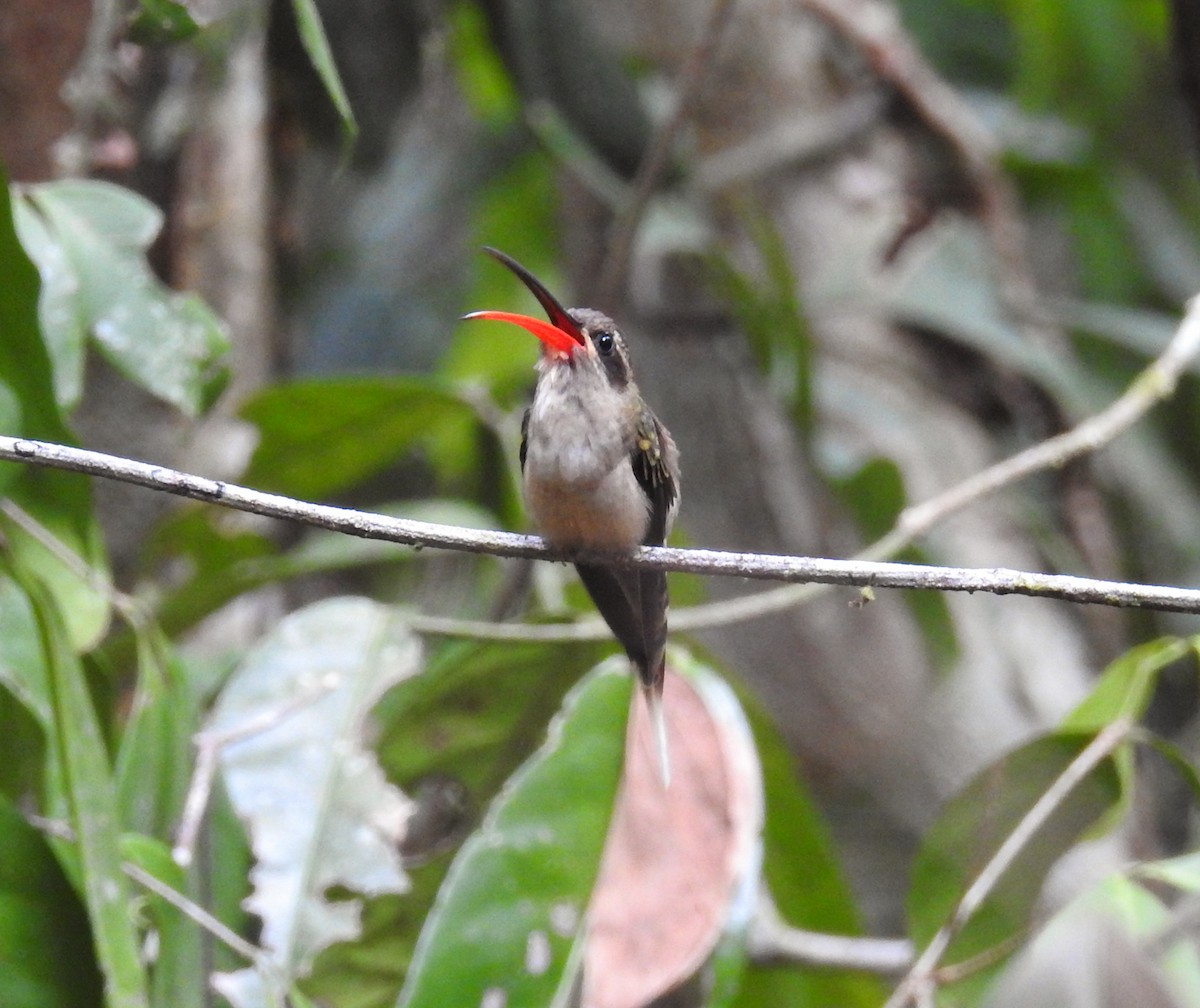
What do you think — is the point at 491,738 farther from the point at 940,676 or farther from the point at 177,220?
the point at 177,220

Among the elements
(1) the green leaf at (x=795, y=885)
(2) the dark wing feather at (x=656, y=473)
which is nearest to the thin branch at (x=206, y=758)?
(2) the dark wing feather at (x=656, y=473)

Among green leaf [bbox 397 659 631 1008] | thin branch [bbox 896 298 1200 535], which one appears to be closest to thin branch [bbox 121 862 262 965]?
green leaf [bbox 397 659 631 1008]

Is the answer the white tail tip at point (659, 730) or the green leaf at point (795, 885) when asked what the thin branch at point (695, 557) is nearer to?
the white tail tip at point (659, 730)

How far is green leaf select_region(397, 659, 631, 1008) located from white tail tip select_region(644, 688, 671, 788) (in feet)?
0.17

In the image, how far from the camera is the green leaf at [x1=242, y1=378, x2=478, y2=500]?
12.2 ft

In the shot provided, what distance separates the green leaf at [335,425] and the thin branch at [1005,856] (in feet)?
5.91

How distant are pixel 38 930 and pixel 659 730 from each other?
46.7 inches

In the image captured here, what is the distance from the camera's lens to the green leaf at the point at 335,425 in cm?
372

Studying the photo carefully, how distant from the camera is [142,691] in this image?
2.86 metres

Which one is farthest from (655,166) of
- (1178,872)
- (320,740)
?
(1178,872)

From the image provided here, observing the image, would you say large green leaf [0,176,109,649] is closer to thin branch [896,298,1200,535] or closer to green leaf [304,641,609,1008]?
green leaf [304,641,609,1008]

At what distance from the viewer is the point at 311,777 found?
112 inches

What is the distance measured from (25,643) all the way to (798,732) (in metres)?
2.77

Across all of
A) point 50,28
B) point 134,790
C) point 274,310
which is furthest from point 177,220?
point 134,790
